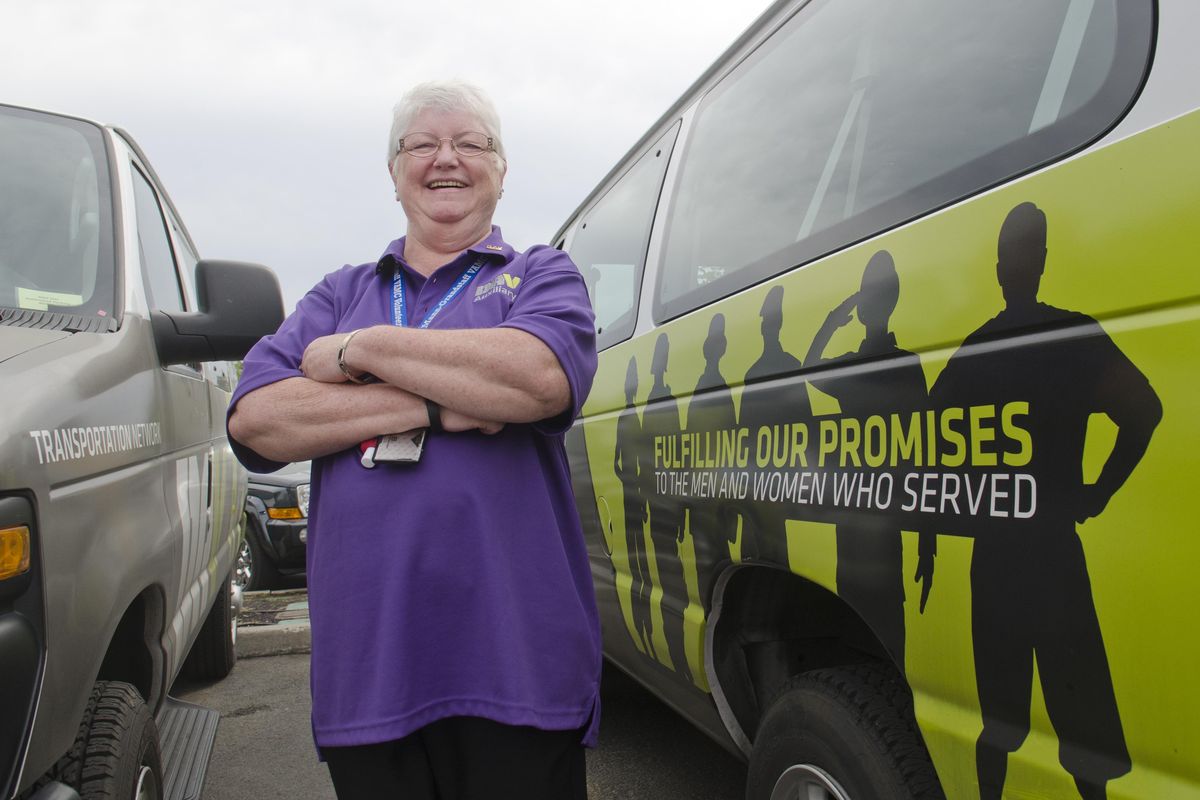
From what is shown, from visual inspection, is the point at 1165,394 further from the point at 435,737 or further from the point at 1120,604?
the point at 435,737

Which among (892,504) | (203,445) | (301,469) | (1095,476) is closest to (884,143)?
(892,504)

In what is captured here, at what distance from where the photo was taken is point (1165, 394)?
91 cm

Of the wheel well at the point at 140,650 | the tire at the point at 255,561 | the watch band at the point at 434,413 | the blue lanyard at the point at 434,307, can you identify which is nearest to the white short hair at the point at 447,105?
the blue lanyard at the point at 434,307

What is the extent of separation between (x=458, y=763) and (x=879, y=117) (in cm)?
138

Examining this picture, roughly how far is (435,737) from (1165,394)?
117cm

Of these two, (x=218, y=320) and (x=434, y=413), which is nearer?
(x=434, y=413)

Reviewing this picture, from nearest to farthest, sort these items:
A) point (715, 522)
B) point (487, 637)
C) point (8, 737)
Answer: point (8, 737)
point (487, 637)
point (715, 522)

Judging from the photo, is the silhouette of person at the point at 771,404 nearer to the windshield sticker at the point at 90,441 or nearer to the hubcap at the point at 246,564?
the windshield sticker at the point at 90,441

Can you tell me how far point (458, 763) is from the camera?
1500 millimetres

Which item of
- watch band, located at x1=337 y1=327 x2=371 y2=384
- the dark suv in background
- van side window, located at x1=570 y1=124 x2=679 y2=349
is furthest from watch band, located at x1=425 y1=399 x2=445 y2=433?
the dark suv in background

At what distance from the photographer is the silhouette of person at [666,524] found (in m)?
2.13

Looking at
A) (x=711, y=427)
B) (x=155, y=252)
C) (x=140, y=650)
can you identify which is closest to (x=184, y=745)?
(x=140, y=650)

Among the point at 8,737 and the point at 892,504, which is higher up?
the point at 892,504

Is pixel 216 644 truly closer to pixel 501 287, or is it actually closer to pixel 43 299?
pixel 43 299
